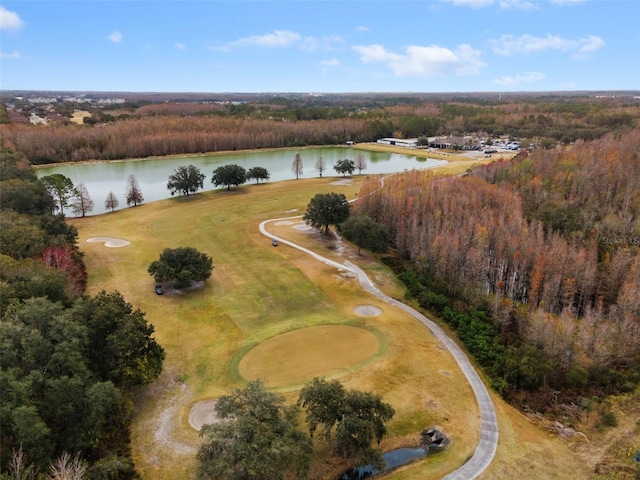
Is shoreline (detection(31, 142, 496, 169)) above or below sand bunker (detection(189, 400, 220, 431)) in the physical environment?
above

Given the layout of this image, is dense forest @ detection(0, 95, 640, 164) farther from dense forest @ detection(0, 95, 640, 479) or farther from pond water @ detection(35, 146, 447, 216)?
dense forest @ detection(0, 95, 640, 479)

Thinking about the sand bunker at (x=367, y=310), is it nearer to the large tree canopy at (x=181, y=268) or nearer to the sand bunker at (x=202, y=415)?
the large tree canopy at (x=181, y=268)

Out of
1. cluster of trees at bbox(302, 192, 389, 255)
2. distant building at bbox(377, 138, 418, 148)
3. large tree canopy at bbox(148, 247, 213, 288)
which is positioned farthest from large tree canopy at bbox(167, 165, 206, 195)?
distant building at bbox(377, 138, 418, 148)

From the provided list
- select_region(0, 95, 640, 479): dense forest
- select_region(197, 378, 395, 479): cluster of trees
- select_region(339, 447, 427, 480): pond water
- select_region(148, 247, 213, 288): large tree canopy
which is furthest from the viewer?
select_region(148, 247, 213, 288): large tree canopy

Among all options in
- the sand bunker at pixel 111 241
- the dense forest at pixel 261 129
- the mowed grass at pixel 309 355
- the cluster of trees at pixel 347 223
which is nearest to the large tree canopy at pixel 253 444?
the mowed grass at pixel 309 355

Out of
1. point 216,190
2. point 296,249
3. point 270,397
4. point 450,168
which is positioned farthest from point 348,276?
point 450,168

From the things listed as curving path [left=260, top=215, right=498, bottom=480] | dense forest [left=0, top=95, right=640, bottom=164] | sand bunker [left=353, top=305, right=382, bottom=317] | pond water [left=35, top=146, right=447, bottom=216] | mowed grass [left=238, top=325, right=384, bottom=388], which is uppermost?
dense forest [left=0, top=95, right=640, bottom=164]
